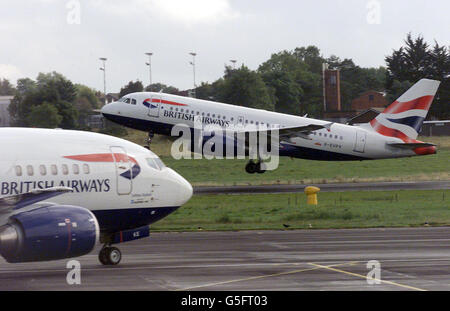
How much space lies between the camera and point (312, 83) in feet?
412

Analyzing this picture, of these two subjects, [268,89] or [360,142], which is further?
[268,89]

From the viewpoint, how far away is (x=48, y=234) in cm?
1805

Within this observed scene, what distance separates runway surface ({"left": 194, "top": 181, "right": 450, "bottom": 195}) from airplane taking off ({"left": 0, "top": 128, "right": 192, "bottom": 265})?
26781 mm

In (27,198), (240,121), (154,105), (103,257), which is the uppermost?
(154,105)

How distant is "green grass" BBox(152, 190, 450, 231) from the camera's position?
35375mm

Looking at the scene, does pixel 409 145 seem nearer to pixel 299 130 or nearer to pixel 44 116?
pixel 299 130

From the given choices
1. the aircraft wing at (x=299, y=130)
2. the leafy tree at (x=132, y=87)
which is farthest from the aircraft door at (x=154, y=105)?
the leafy tree at (x=132, y=87)

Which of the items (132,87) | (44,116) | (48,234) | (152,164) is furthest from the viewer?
(132,87)

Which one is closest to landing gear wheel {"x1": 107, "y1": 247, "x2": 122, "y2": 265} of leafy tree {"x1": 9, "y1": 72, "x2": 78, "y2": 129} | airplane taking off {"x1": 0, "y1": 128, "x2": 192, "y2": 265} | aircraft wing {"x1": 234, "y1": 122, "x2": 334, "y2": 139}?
airplane taking off {"x1": 0, "y1": 128, "x2": 192, "y2": 265}

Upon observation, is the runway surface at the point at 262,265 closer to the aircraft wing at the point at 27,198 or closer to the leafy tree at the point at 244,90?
the aircraft wing at the point at 27,198

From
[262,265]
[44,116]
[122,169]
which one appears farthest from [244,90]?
[122,169]

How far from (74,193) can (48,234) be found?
3.07m
